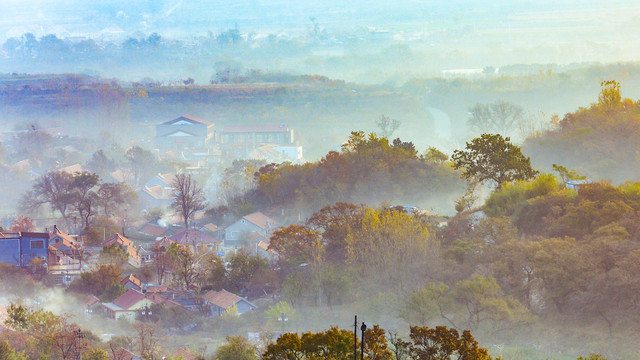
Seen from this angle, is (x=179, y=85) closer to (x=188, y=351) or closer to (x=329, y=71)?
(x=329, y=71)

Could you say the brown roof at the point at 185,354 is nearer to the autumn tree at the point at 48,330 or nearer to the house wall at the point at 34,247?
the autumn tree at the point at 48,330

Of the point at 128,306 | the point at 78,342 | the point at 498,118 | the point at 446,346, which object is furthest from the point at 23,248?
the point at 498,118

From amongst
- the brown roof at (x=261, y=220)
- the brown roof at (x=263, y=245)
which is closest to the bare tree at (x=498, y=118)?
the brown roof at (x=261, y=220)

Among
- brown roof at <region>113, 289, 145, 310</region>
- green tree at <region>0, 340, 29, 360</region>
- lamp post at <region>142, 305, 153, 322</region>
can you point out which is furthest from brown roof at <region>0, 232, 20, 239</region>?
green tree at <region>0, 340, 29, 360</region>

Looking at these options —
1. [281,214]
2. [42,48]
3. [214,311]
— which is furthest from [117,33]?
[214,311]

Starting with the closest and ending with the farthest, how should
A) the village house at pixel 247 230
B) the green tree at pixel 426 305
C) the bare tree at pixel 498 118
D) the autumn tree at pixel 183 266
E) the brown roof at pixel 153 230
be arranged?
the green tree at pixel 426 305, the autumn tree at pixel 183 266, the village house at pixel 247 230, the brown roof at pixel 153 230, the bare tree at pixel 498 118

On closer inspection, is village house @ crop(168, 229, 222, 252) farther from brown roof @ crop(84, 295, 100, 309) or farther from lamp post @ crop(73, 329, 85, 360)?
lamp post @ crop(73, 329, 85, 360)

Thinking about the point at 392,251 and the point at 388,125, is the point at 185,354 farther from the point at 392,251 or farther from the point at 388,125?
the point at 388,125
